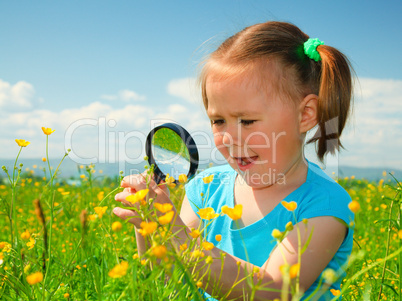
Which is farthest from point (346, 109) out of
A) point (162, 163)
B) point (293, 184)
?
point (162, 163)

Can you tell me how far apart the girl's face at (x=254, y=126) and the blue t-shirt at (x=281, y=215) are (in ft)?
0.61

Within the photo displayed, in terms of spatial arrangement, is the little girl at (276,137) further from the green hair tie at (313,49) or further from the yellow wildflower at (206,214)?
the yellow wildflower at (206,214)

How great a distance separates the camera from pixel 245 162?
2027 mm

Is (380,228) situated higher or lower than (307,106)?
lower

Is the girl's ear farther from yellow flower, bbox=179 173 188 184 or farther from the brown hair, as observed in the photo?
yellow flower, bbox=179 173 188 184

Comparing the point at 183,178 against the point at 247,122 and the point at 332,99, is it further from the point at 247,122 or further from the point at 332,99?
the point at 332,99

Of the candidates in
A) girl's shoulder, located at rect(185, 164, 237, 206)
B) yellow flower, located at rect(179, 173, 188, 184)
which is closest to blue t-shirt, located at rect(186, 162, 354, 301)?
girl's shoulder, located at rect(185, 164, 237, 206)

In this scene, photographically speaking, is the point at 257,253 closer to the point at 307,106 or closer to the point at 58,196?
the point at 307,106

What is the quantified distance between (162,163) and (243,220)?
59 centimetres

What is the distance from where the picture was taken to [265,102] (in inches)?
74.8

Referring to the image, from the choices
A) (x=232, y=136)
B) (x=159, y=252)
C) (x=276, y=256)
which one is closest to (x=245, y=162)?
(x=232, y=136)

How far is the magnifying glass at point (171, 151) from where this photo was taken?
6.34 feet

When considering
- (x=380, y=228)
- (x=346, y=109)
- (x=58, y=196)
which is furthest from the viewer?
(x=58, y=196)

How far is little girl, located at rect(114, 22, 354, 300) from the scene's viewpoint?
1783 mm
